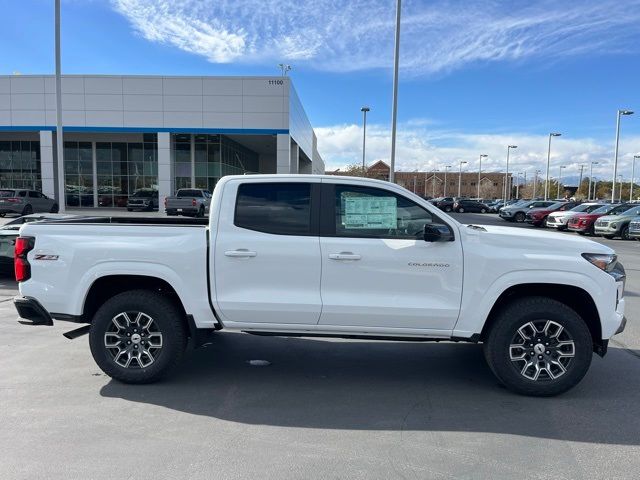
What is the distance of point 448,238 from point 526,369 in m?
1.39

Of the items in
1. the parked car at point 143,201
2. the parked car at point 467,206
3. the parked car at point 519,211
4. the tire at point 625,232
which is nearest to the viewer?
the tire at point 625,232

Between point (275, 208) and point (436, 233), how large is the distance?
1487mm

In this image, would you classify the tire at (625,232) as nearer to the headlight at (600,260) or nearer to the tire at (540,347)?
the headlight at (600,260)

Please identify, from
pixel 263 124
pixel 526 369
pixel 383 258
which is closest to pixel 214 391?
pixel 383 258

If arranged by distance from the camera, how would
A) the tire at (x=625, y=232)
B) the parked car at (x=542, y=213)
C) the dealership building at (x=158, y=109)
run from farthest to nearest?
the dealership building at (x=158, y=109), the parked car at (x=542, y=213), the tire at (x=625, y=232)

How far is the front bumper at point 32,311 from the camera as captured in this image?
4.79 metres

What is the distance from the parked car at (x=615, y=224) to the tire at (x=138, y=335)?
23.3 m

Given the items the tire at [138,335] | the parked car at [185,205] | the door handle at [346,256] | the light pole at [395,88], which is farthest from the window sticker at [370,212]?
the parked car at [185,205]

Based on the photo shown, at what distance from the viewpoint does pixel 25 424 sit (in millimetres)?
3969

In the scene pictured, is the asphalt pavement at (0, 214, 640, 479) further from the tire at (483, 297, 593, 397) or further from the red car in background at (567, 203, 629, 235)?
the red car in background at (567, 203, 629, 235)

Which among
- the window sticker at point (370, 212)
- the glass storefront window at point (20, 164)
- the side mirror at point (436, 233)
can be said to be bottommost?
the side mirror at point (436, 233)

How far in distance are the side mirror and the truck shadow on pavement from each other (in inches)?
56.7

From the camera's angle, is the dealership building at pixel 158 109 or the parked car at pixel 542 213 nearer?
the parked car at pixel 542 213

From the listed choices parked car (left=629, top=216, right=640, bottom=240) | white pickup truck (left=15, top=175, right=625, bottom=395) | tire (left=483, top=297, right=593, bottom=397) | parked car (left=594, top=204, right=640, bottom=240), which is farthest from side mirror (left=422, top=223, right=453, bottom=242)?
parked car (left=594, top=204, right=640, bottom=240)
